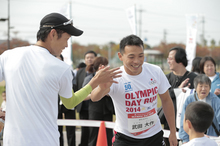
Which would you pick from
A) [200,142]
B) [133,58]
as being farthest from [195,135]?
[133,58]

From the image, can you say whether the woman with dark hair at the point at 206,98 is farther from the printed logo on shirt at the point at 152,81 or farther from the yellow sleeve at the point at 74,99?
the yellow sleeve at the point at 74,99

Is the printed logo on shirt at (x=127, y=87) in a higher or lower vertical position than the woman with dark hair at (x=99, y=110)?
higher

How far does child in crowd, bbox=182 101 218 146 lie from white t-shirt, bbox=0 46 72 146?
1300 millimetres

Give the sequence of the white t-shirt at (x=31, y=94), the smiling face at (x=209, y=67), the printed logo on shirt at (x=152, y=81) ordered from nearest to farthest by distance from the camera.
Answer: the white t-shirt at (x=31, y=94) < the printed logo on shirt at (x=152, y=81) < the smiling face at (x=209, y=67)

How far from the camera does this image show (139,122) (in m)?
2.90

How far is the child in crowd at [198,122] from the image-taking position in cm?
230

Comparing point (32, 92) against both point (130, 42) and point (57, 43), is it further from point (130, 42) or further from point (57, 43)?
point (130, 42)

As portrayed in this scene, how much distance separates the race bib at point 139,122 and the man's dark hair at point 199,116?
556mm

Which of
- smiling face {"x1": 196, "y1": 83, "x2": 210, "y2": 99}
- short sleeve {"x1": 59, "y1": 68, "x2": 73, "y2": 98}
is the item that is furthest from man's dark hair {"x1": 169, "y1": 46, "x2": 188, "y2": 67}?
short sleeve {"x1": 59, "y1": 68, "x2": 73, "y2": 98}

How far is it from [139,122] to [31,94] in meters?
1.41

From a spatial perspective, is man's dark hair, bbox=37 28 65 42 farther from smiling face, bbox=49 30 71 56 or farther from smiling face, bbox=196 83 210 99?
smiling face, bbox=196 83 210 99

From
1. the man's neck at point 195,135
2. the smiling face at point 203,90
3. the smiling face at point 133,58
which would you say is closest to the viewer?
the man's neck at point 195,135

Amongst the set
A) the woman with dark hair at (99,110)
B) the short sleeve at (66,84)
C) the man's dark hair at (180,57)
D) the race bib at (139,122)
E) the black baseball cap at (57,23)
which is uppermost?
the black baseball cap at (57,23)

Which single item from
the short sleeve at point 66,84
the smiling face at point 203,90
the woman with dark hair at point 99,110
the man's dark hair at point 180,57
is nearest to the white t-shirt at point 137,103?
the short sleeve at point 66,84
